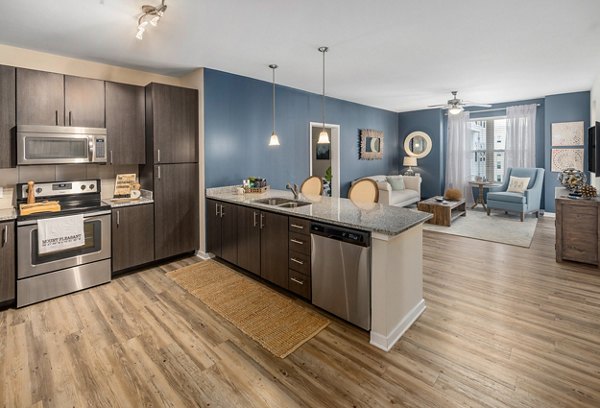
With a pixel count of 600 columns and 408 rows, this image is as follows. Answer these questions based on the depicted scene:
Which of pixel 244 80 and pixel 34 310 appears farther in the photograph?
pixel 244 80

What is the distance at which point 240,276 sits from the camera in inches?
142

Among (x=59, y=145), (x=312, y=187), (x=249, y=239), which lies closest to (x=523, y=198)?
(x=312, y=187)

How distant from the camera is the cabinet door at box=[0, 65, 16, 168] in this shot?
9.62 feet

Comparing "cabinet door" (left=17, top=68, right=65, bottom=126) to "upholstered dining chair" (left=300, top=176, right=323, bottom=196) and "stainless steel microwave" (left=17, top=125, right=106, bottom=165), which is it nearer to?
"stainless steel microwave" (left=17, top=125, right=106, bottom=165)

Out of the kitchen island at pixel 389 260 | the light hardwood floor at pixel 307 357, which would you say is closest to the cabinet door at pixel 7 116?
the light hardwood floor at pixel 307 357

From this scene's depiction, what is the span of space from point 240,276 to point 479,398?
2.53 m

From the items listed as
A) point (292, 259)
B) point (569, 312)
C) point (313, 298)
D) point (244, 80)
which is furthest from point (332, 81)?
point (569, 312)

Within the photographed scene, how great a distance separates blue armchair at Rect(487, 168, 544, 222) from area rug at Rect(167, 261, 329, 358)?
5637 millimetres

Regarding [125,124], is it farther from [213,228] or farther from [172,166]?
[213,228]

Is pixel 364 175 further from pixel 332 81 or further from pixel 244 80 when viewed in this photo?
pixel 244 80

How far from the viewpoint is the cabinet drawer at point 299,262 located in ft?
9.10

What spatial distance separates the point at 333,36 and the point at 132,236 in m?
3.17

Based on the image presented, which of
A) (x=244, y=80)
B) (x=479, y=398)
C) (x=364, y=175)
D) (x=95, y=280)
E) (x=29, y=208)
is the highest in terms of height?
(x=244, y=80)

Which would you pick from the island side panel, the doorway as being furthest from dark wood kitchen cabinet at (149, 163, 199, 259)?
the doorway
